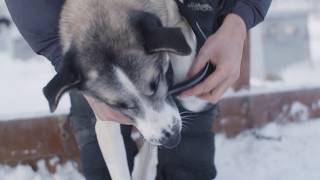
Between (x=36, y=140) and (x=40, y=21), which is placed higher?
(x=40, y=21)

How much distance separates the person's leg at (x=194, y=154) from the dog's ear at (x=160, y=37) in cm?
62

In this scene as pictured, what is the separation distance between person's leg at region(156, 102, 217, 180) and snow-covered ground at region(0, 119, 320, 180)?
0.94 ft

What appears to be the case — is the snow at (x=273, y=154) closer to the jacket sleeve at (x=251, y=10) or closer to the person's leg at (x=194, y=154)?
the person's leg at (x=194, y=154)

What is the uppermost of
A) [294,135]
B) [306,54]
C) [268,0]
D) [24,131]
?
[268,0]

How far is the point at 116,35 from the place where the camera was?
169 cm

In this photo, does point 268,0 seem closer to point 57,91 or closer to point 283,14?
point 57,91

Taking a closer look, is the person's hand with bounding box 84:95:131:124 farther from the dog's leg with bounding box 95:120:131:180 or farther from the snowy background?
the snowy background

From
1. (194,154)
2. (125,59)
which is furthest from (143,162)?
(125,59)

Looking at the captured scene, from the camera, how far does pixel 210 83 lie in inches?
70.4

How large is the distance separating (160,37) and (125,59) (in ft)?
0.40

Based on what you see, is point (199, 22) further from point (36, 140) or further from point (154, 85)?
point (36, 140)

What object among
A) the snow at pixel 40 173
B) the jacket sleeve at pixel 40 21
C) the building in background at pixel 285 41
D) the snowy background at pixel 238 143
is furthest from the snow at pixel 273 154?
the building in background at pixel 285 41

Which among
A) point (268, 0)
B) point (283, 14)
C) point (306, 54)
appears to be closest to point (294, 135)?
point (268, 0)

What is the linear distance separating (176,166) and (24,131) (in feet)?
2.31
